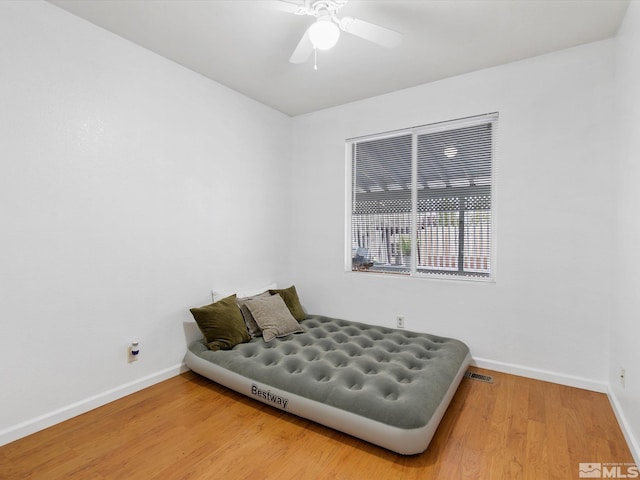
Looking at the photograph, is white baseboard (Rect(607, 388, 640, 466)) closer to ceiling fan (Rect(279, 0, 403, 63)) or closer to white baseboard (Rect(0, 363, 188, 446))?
ceiling fan (Rect(279, 0, 403, 63))

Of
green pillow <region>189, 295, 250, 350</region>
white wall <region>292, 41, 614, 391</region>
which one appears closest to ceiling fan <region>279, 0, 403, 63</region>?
white wall <region>292, 41, 614, 391</region>

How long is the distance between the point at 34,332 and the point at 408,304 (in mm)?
2871

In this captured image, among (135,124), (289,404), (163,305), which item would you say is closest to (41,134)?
(135,124)

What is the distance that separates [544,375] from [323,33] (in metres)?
2.95

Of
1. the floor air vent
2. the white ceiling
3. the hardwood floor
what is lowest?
the hardwood floor

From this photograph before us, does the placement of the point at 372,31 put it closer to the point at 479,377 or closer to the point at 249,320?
the point at 249,320

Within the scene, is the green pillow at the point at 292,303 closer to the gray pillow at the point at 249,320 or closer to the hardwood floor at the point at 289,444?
the gray pillow at the point at 249,320

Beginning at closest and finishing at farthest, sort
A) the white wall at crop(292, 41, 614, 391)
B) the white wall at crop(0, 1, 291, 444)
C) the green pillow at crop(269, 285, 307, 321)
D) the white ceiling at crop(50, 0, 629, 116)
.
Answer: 1. the white wall at crop(0, 1, 291, 444)
2. the white ceiling at crop(50, 0, 629, 116)
3. the white wall at crop(292, 41, 614, 391)
4. the green pillow at crop(269, 285, 307, 321)

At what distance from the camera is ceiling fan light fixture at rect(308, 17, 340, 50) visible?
5.91 ft

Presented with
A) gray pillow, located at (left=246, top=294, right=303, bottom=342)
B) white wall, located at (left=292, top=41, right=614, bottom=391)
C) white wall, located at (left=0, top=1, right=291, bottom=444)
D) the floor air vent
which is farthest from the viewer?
gray pillow, located at (left=246, top=294, right=303, bottom=342)

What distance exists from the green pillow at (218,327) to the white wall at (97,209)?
26 centimetres

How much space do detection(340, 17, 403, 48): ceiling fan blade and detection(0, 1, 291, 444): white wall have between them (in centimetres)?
161

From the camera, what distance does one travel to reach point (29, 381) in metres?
1.94

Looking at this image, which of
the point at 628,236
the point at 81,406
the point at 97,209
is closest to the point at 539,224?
the point at 628,236
